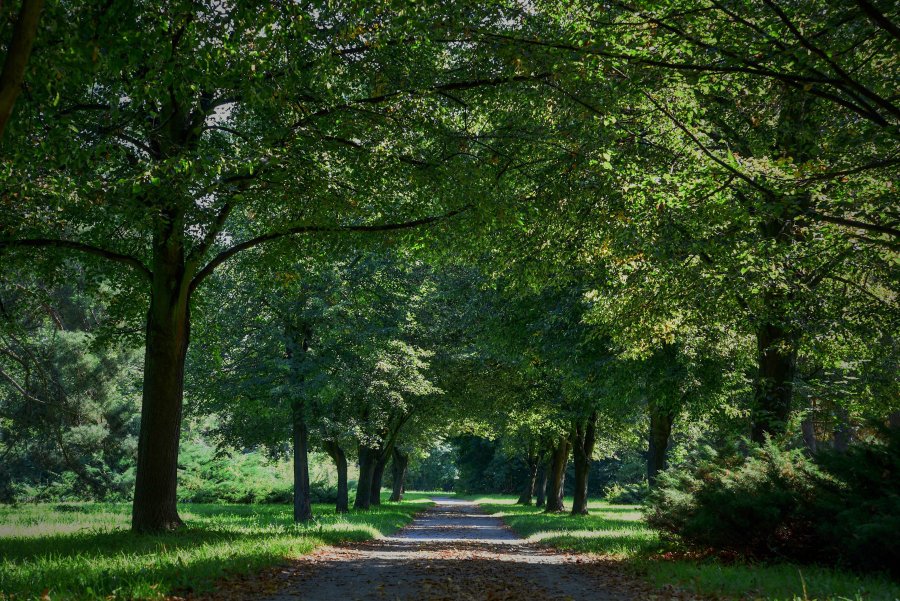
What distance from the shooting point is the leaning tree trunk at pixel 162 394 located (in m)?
12.7

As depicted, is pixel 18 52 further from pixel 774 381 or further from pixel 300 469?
pixel 300 469

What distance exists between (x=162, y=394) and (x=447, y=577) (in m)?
6.23

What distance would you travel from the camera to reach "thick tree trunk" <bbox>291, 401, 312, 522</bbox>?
830 inches

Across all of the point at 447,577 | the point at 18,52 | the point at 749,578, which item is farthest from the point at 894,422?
the point at 18,52

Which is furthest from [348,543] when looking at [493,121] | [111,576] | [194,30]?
[194,30]

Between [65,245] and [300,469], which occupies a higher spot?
[65,245]

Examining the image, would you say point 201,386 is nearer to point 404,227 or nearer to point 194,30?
point 404,227

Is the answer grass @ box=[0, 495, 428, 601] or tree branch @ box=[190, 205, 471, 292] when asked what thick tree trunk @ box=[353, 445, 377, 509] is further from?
tree branch @ box=[190, 205, 471, 292]

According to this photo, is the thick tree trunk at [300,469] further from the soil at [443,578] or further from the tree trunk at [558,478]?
the tree trunk at [558,478]

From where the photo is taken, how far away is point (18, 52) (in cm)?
506

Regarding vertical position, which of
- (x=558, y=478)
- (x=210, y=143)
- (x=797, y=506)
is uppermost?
(x=210, y=143)

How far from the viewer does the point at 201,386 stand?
2127 cm

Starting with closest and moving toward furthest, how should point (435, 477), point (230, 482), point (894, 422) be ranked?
point (894, 422) < point (230, 482) < point (435, 477)

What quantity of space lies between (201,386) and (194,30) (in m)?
14.5
